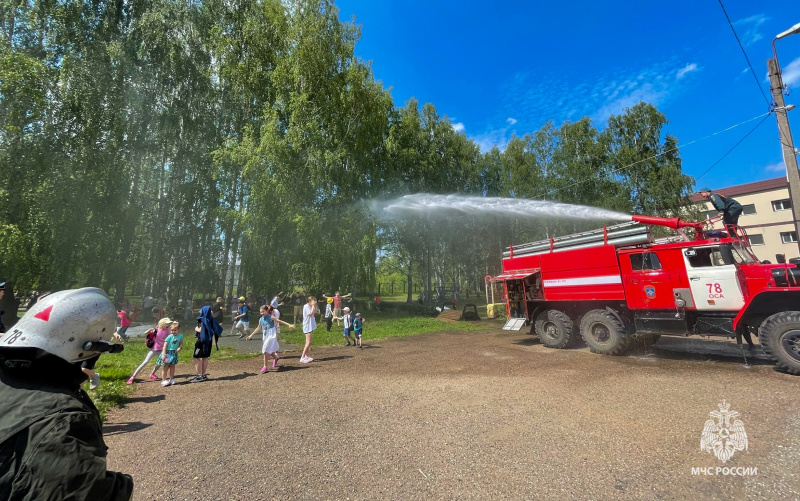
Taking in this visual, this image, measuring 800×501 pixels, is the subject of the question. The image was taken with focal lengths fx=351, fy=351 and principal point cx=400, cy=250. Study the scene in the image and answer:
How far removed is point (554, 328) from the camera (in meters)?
11.2

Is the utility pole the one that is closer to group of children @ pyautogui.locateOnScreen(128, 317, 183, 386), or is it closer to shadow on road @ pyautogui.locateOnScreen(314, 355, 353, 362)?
shadow on road @ pyautogui.locateOnScreen(314, 355, 353, 362)

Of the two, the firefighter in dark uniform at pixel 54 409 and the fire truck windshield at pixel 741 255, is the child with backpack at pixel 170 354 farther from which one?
the fire truck windshield at pixel 741 255

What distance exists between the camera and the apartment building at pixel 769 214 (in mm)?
39156

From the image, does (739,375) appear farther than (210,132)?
No

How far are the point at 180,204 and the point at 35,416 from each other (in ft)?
89.5

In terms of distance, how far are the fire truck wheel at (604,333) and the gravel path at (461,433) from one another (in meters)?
1.16

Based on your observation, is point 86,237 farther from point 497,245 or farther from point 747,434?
point 497,245

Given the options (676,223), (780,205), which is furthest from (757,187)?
(676,223)

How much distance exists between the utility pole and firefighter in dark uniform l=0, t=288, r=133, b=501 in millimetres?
13655

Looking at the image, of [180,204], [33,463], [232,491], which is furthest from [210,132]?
[33,463]

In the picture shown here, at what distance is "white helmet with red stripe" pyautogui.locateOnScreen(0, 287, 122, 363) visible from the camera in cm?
133

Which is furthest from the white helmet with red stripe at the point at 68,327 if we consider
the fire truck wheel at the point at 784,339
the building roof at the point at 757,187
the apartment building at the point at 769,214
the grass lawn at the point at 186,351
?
the building roof at the point at 757,187

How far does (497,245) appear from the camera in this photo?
36.6 meters

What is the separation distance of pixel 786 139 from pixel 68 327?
48.0 feet
